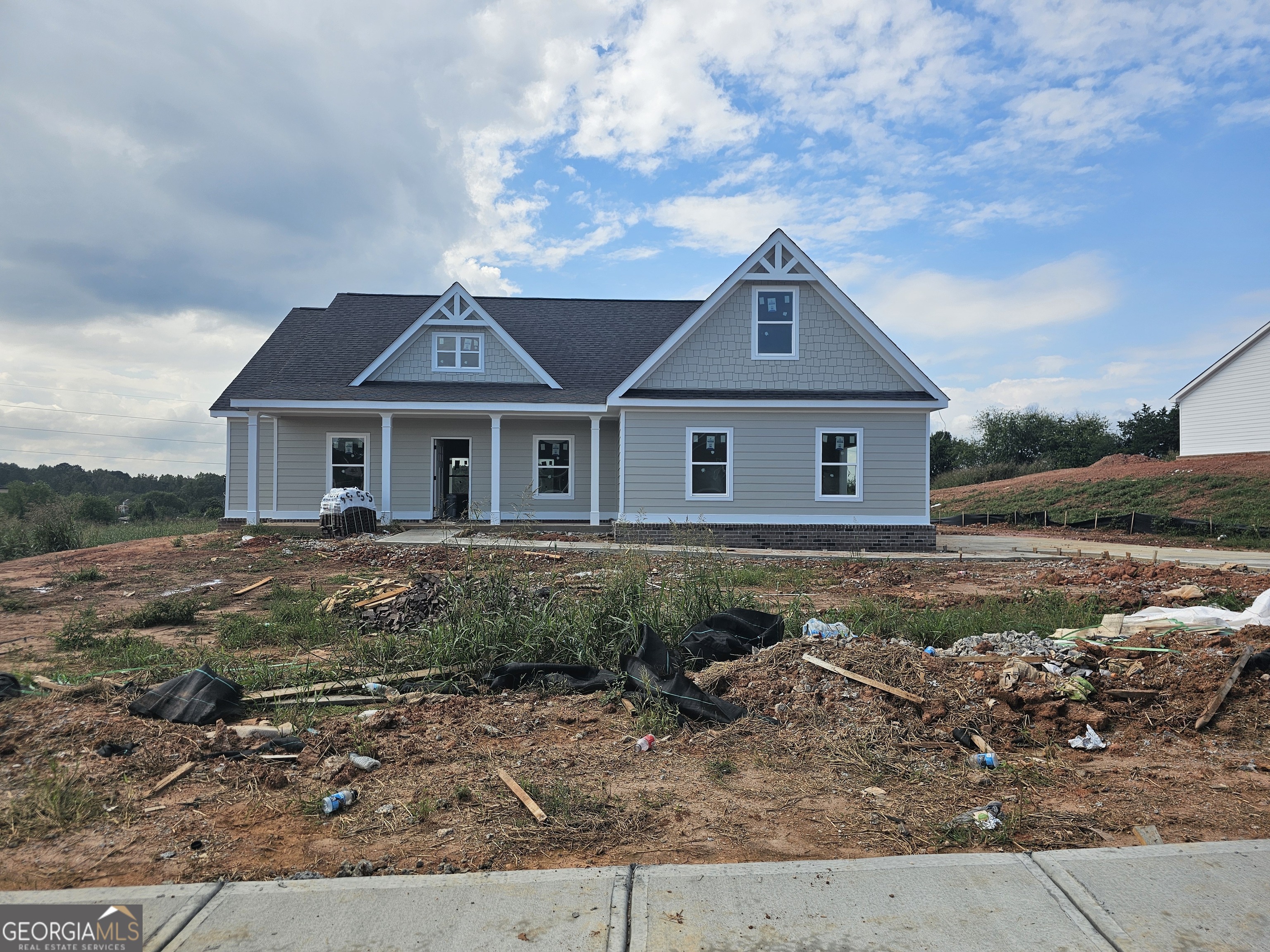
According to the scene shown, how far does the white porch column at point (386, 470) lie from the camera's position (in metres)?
18.7

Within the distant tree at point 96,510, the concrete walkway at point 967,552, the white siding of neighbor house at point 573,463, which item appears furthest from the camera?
the distant tree at point 96,510

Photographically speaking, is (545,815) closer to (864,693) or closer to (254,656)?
(864,693)

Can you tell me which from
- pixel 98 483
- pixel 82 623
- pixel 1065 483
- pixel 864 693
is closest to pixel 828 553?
pixel 864 693

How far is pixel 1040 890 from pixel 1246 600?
8570 mm

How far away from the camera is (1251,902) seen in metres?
2.96

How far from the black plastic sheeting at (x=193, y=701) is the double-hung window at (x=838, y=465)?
46.0 feet

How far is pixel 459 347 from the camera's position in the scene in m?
20.2

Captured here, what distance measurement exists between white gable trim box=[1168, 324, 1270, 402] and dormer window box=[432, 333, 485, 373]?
106ft

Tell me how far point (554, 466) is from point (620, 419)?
3082mm

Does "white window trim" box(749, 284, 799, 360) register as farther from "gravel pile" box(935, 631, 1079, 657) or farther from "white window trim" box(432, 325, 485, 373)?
"gravel pile" box(935, 631, 1079, 657)

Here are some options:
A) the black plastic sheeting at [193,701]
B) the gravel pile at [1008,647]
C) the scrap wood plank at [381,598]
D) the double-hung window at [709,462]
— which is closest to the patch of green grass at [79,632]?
the scrap wood plank at [381,598]

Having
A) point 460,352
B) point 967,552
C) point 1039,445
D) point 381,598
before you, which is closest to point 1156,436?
point 1039,445

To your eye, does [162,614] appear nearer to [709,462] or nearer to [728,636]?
[728,636]

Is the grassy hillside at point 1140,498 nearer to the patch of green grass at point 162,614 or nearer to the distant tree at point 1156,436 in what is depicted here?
the distant tree at point 1156,436
